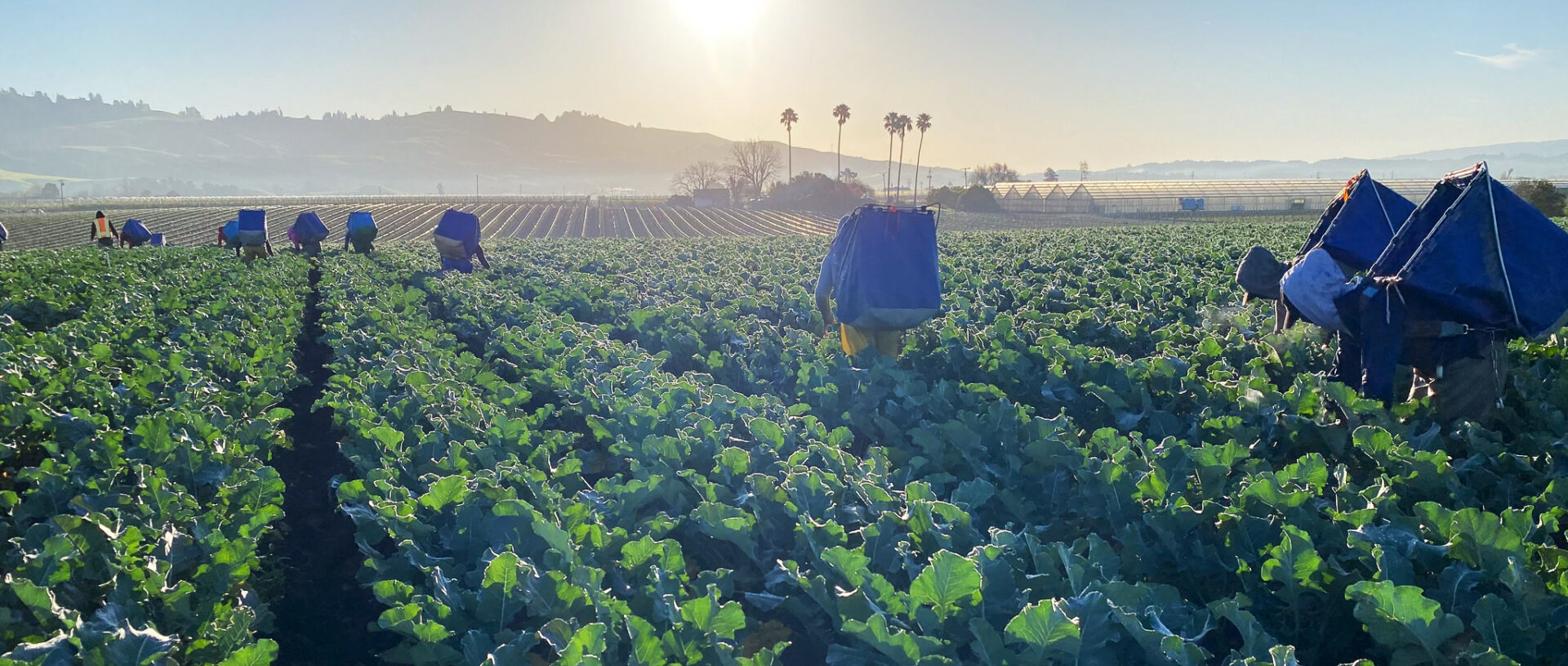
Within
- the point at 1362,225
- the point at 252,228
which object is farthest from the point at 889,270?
the point at 252,228

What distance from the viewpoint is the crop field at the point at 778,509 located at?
2740 millimetres

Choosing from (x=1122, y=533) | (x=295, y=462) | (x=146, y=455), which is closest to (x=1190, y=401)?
(x=1122, y=533)

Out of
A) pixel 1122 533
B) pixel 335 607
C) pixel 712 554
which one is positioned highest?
pixel 1122 533

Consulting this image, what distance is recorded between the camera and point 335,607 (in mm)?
5062

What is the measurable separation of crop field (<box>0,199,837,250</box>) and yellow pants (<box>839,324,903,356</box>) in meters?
38.1

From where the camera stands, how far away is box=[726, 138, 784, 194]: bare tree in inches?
3848

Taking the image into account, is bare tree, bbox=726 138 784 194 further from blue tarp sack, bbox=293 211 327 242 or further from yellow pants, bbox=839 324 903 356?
yellow pants, bbox=839 324 903 356

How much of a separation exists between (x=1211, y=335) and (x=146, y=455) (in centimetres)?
745

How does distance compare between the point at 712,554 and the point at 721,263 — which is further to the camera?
the point at 721,263

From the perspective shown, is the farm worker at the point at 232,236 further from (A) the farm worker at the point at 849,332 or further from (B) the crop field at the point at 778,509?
(A) the farm worker at the point at 849,332

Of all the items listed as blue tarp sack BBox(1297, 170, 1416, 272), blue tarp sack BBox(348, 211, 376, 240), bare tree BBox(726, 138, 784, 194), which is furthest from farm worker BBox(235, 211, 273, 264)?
bare tree BBox(726, 138, 784, 194)

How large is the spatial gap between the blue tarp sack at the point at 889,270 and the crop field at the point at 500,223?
3872 centimetres

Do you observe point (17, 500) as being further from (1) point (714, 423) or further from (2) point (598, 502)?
(1) point (714, 423)

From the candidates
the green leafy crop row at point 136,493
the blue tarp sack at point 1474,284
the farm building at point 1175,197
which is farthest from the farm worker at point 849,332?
the farm building at point 1175,197
